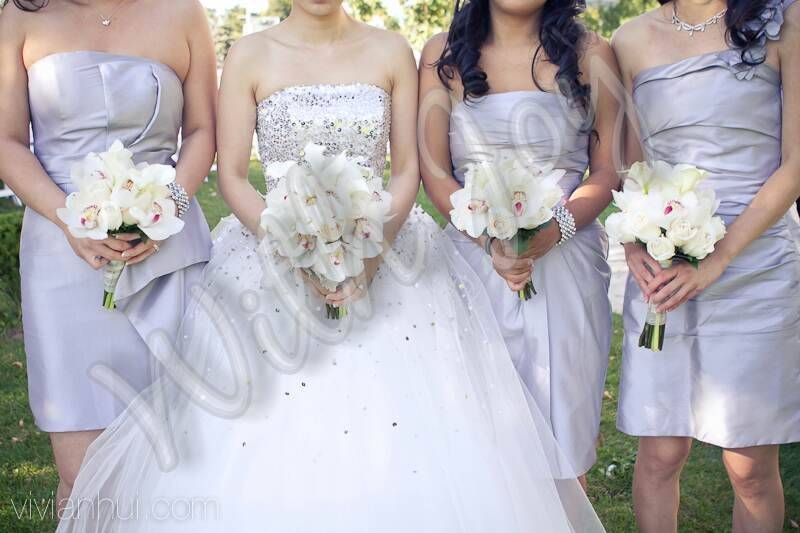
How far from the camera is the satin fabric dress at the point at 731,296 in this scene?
308cm

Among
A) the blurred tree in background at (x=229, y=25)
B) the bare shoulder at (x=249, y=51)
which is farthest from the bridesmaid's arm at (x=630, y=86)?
the blurred tree in background at (x=229, y=25)

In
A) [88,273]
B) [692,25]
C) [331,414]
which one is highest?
[692,25]

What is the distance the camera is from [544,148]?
10.5 ft

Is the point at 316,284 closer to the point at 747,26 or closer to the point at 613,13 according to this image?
the point at 747,26

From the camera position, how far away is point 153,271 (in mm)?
3215

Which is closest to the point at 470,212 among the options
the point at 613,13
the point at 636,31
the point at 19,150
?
the point at 636,31

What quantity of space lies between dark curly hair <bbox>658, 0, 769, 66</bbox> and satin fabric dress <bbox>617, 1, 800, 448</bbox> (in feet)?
0.14

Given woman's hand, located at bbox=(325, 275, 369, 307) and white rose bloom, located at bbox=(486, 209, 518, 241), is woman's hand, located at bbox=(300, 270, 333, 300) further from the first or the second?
white rose bloom, located at bbox=(486, 209, 518, 241)

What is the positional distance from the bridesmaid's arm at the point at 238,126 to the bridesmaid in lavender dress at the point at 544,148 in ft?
2.11

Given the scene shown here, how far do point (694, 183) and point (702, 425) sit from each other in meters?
0.91

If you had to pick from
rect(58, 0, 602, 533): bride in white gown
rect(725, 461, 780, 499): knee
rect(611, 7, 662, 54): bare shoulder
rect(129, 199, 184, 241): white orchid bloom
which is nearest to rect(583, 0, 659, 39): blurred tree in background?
rect(611, 7, 662, 54): bare shoulder

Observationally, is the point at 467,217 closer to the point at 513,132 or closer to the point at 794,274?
the point at 513,132

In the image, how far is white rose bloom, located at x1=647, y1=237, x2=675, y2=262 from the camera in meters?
2.88

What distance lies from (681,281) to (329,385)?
1246 mm
